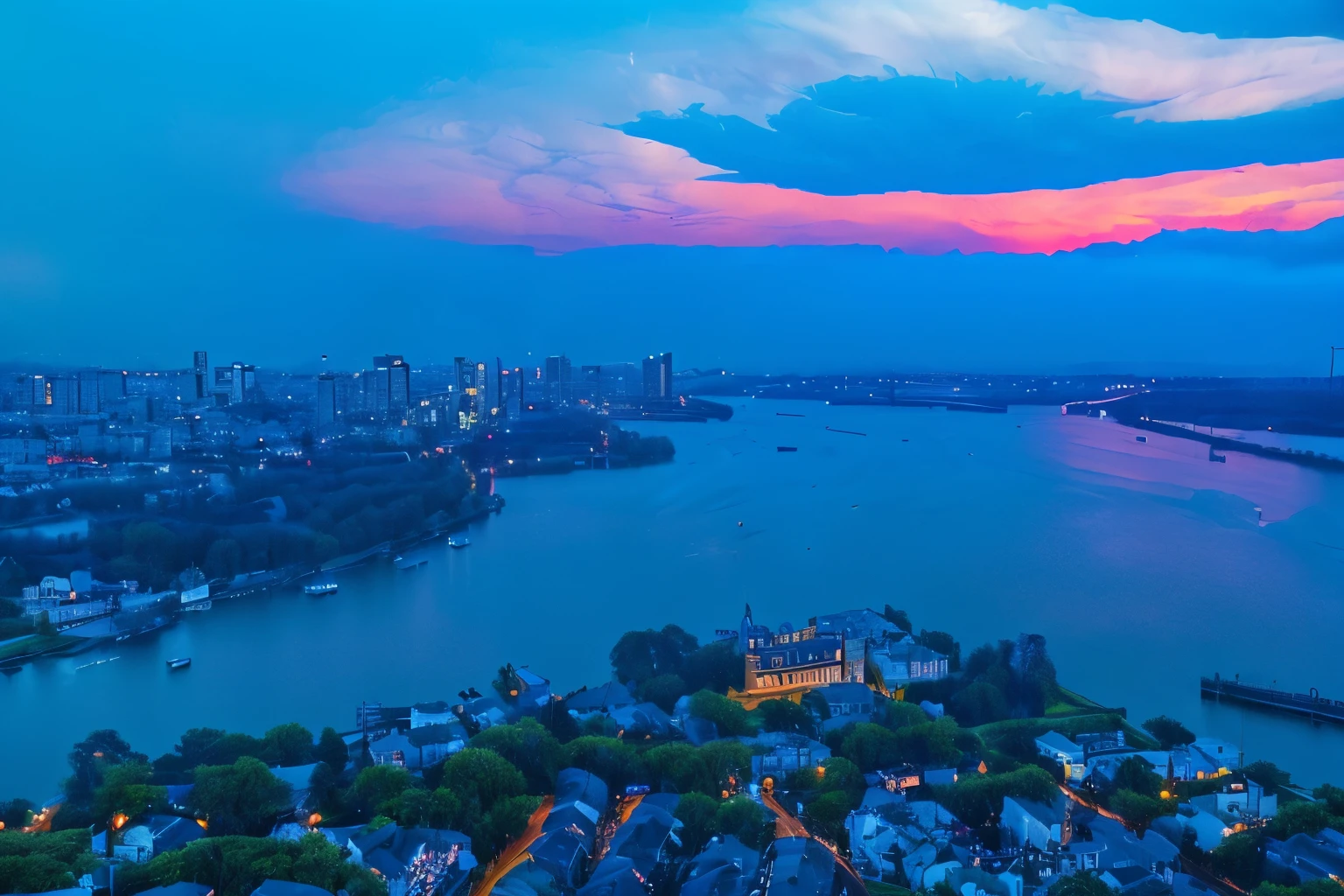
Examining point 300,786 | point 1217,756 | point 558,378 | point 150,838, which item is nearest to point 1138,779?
point 1217,756

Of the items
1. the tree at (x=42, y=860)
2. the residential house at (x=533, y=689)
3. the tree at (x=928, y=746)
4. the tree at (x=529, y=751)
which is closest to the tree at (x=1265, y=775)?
the tree at (x=928, y=746)

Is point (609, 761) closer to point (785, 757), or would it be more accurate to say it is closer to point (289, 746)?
point (785, 757)

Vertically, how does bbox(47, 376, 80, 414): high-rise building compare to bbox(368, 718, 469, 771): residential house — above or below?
above

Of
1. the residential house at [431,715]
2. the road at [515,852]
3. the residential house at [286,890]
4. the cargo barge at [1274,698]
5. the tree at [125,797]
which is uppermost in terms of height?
the residential house at [286,890]

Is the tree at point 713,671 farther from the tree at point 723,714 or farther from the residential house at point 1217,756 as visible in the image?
the residential house at point 1217,756

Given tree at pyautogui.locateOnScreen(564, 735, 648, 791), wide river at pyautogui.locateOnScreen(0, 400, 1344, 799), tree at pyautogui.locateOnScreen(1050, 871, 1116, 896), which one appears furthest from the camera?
wide river at pyautogui.locateOnScreen(0, 400, 1344, 799)

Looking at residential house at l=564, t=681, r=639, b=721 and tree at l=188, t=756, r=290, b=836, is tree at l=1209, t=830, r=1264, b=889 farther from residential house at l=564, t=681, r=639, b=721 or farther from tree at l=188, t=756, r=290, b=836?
tree at l=188, t=756, r=290, b=836

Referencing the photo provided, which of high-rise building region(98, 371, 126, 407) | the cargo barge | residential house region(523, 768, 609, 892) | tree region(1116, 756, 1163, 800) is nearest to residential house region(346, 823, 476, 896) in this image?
residential house region(523, 768, 609, 892)
